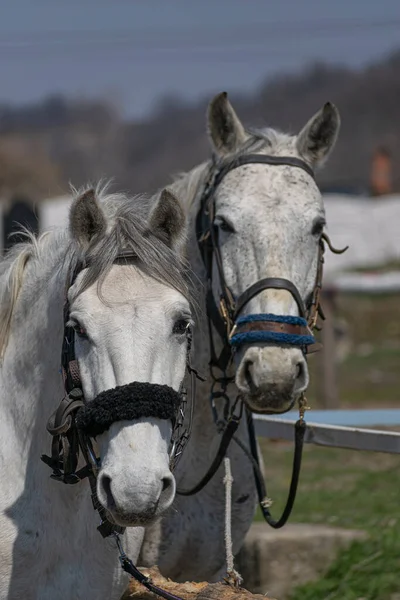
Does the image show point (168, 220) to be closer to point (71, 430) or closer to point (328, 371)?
point (71, 430)

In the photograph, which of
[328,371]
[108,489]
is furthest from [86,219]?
[328,371]

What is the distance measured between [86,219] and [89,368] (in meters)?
0.50

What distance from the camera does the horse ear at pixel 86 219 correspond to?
138 inches

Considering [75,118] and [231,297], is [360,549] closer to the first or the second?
[231,297]

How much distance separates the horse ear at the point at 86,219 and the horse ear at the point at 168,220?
18cm

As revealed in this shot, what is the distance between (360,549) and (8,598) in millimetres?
2968

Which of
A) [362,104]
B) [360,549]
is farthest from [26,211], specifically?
[362,104]

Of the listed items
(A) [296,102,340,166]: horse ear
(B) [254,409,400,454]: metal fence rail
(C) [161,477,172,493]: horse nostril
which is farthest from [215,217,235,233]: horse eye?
(C) [161,477,172,493]: horse nostril

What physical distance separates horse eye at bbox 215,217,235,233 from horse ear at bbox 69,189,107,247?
1171 millimetres

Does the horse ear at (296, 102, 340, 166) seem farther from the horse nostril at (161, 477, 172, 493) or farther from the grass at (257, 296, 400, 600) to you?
the grass at (257, 296, 400, 600)

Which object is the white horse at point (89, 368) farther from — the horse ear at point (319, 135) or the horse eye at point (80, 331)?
the horse ear at point (319, 135)

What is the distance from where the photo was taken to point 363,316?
21047 millimetres

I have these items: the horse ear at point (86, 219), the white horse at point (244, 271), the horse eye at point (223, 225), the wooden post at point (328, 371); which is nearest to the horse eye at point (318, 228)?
the white horse at point (244, 271)

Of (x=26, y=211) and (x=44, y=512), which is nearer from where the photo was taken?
(x=44, y=512)
